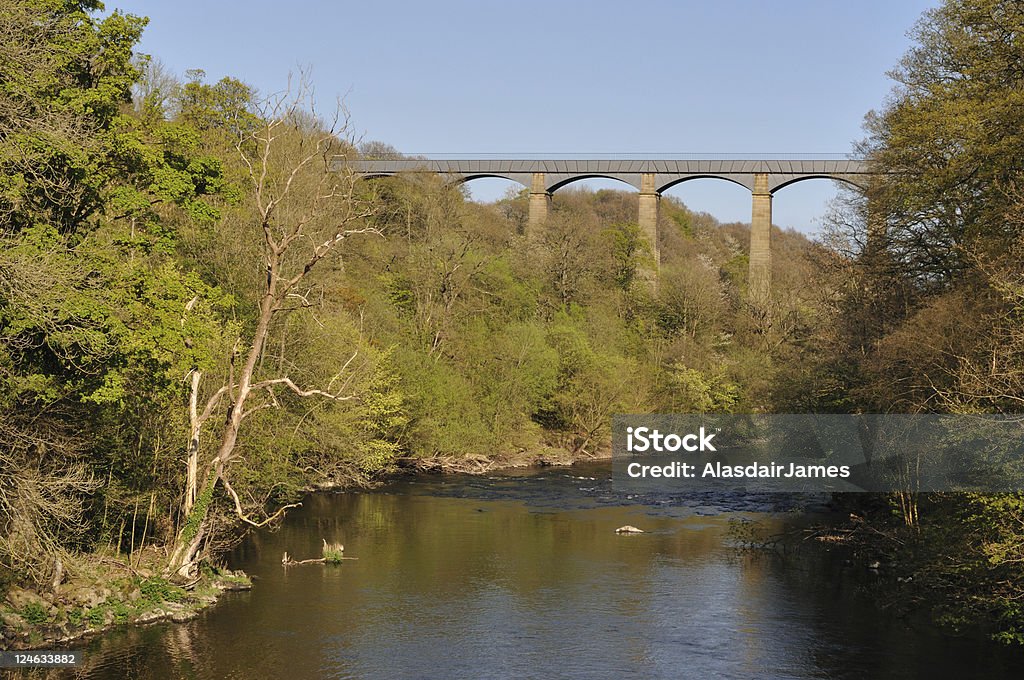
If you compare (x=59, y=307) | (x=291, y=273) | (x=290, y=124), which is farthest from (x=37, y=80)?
(x=290, y=124)

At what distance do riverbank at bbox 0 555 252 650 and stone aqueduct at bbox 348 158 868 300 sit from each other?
40633mm

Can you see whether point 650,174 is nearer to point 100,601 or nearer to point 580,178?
point 580,178

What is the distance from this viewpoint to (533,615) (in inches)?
760

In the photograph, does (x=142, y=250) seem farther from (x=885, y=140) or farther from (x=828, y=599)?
(x=885, y=140)

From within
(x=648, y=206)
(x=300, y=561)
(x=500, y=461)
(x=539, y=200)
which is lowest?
(x=300, y=561)

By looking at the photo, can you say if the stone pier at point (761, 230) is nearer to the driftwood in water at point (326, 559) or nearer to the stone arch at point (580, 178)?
the stone arch at point (580, 178)

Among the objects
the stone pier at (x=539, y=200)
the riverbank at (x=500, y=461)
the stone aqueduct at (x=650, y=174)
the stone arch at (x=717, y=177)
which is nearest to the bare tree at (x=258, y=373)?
the riverbank at (x=500, y=461)

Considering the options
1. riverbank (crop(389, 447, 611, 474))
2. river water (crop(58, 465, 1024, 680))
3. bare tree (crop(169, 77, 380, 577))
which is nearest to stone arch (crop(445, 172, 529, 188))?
riverbank (crop(389, 447, 611, 474))

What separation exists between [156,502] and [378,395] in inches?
391

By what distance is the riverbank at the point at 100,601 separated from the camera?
16594 millimetres

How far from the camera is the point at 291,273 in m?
31.4

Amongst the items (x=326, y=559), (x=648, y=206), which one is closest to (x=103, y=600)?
(x=326, y=559)

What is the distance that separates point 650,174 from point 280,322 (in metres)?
39.6

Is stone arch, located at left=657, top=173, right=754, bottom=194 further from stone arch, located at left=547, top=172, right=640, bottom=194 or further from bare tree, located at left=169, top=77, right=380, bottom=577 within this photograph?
bare tree, located at left=169, top=77, right=380, bottom=577
